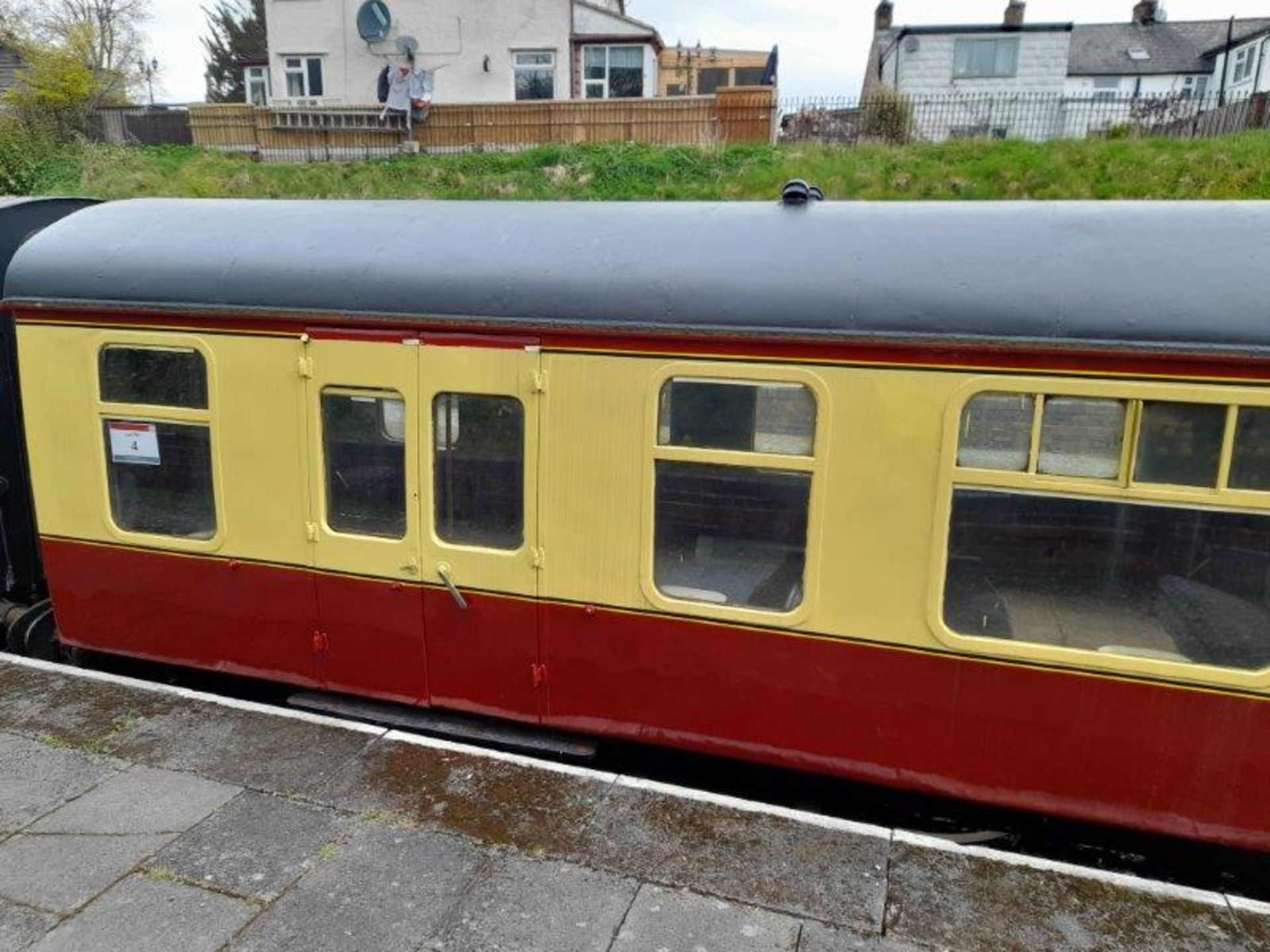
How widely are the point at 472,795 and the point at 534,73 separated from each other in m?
26.4

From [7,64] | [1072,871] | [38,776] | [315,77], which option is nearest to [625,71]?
[315,77]

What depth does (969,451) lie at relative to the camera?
11.5ft

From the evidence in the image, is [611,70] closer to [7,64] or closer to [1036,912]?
[7,64]

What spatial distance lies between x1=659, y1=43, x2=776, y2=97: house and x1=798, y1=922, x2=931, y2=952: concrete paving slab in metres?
51.4

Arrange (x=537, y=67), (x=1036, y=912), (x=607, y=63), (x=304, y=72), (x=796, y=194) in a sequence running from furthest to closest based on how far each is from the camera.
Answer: (x=607, y=63)
(x=304, y=72)
(x=537, y=67)
(x=796, y=194)
(x=1036, y=912)

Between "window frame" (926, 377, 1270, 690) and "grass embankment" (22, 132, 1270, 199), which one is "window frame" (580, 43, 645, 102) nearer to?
"grass embankment" (22, 132, 1270, 199)

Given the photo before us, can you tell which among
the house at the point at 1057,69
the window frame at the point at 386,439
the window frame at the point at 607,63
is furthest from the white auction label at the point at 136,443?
the window frame at the point at 607,63

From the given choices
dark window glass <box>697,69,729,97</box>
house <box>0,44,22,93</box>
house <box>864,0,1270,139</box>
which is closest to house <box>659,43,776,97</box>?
dark window glass <box>697,69,729,97</box>

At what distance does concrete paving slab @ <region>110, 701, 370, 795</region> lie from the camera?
410cm

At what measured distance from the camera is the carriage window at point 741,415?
3.70 m

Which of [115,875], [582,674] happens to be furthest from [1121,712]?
[115,875]

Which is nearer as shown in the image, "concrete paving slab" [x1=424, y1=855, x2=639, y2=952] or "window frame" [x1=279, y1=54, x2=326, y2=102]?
"concrete paving slab" [x1=424, y1=855, x2=639, y2=952]

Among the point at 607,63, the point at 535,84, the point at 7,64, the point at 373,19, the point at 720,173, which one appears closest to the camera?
the point at 720,173

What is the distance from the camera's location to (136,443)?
4.80m
